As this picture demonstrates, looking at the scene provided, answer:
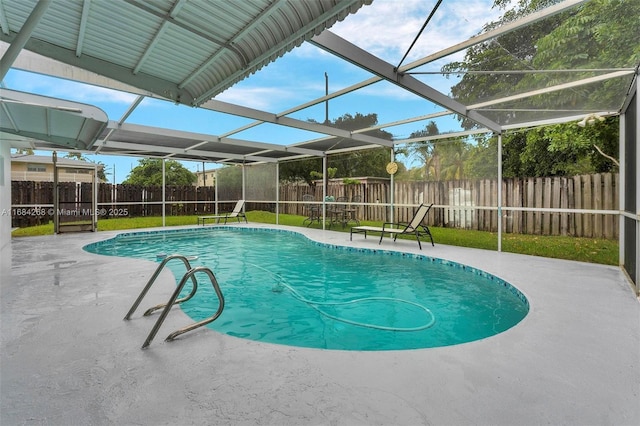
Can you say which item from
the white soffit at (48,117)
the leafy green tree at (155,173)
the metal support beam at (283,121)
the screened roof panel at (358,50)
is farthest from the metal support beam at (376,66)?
the leafy green tree at (155,173)

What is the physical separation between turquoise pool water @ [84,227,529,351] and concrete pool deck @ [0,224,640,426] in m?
0.66

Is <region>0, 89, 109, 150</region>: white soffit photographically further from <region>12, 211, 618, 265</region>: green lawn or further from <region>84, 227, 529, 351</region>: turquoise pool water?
<region>12, 211, 618, 265</region>: green lawn

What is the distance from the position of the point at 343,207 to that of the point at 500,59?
29.8 ft

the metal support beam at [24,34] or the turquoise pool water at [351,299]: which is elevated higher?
the metal support beam at [24,34]

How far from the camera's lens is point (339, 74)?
16.3ft

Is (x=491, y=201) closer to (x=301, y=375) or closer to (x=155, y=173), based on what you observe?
(x=301, y=375)

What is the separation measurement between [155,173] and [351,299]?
25.3m

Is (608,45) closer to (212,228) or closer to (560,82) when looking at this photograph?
(560,82)

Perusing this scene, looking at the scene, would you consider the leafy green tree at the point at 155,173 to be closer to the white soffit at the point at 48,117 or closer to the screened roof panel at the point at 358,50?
the white soffit at the point at 48,117

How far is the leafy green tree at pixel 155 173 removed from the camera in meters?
24.9

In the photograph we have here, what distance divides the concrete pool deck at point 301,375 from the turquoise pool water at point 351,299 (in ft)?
2.15

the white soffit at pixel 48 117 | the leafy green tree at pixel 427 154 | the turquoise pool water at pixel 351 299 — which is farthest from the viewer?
the leafy green tree at pixel 427 154

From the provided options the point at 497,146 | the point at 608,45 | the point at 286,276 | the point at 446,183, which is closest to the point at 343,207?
the point at 446,183

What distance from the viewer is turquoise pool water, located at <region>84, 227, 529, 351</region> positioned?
3287 mm
